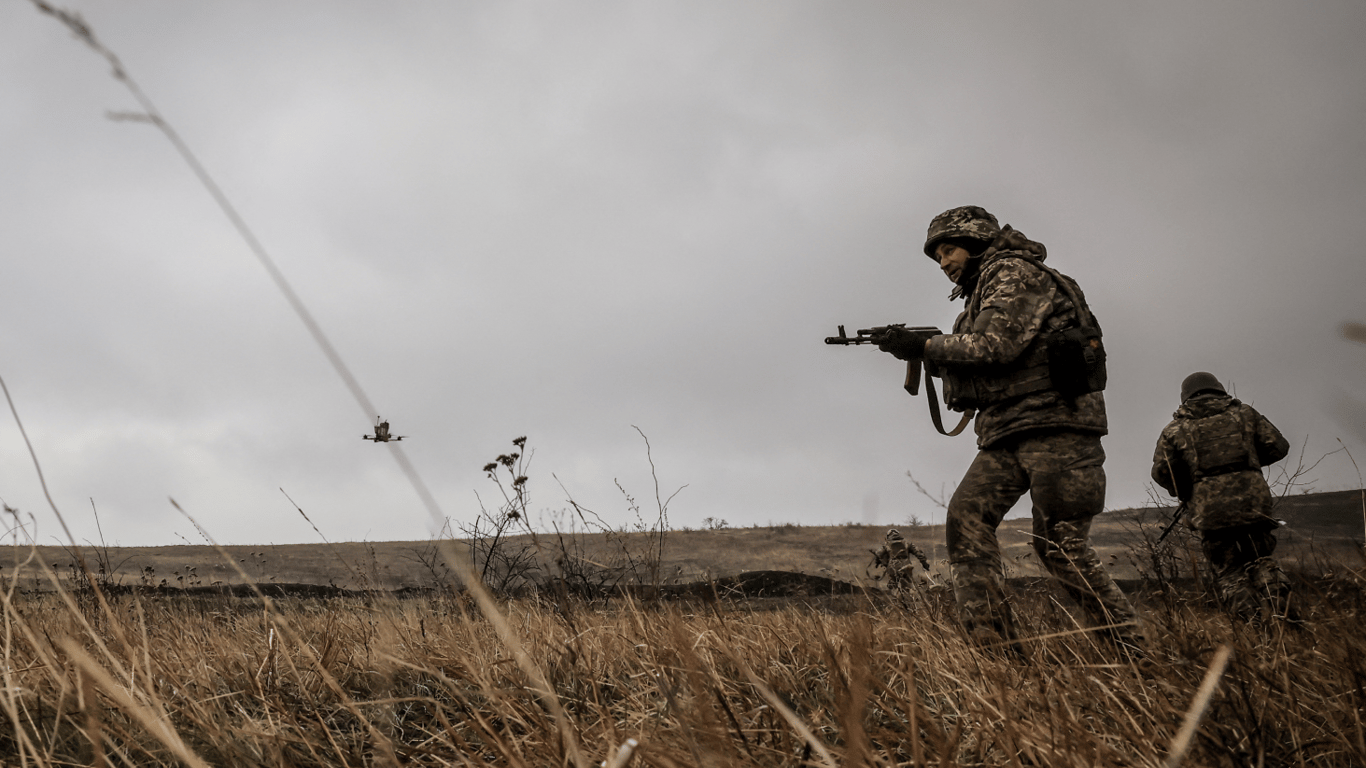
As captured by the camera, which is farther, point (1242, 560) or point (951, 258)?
point (1242, 560)

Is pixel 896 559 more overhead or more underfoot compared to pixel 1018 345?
more underfoot

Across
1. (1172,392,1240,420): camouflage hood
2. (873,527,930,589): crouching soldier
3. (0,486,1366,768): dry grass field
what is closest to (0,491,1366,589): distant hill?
(873,527,930,589): crouching soldier

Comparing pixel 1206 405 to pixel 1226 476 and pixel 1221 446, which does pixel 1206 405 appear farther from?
pixel 1226 476

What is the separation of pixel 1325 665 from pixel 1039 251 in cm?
217

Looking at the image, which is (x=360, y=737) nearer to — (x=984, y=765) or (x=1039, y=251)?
(x=984, y=765)

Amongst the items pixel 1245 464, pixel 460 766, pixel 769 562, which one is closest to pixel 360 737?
pixel 460 766

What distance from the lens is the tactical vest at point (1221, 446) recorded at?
5.36 m

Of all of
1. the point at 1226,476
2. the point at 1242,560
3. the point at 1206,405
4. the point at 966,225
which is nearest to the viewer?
the point at 966,225

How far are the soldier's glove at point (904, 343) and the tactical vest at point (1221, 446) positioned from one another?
3.26m

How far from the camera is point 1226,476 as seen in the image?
538 centimetres

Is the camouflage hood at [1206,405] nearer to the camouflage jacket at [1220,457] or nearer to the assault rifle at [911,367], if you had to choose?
the camouflage jacket at [1220,457]

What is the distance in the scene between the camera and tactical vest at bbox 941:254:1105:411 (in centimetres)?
312

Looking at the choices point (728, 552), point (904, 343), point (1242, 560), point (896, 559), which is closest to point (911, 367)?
point (904, 343)

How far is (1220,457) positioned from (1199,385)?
2.30 ft
